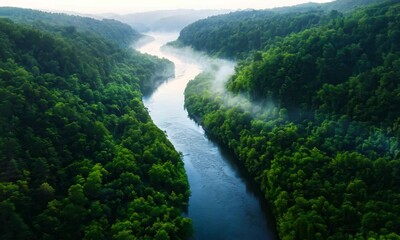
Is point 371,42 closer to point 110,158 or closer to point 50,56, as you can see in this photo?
point 110,158

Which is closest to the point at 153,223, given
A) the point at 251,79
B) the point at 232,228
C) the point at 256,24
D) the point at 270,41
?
the point at 232,228

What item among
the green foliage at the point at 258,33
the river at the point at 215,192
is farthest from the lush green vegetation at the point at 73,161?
the green foliage at the point at 258,33

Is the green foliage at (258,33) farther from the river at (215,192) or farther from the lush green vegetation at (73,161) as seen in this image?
the lush green vegetation at (73,161)

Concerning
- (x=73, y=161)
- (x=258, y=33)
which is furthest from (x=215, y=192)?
(x=258, y=33)

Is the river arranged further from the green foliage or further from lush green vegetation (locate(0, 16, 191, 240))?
the green foliage

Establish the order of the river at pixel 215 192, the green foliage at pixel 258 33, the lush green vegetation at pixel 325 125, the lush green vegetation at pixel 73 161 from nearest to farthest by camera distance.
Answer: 1. the lush green vegetation at pixel 73 161
2. the lush green vegetation at pixel 325 125
3. the river at pixel 215 192
4. the green foliage at pixel 258 33

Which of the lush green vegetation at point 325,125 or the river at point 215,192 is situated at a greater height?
the lush green vegetation at point 325,125

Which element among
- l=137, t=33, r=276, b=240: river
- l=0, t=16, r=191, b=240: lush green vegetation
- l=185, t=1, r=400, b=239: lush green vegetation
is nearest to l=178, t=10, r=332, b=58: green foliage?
l=185, t=1, r=400, b=239: lush green vegetation

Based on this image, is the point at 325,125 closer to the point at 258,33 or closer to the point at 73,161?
the point at 73,161
